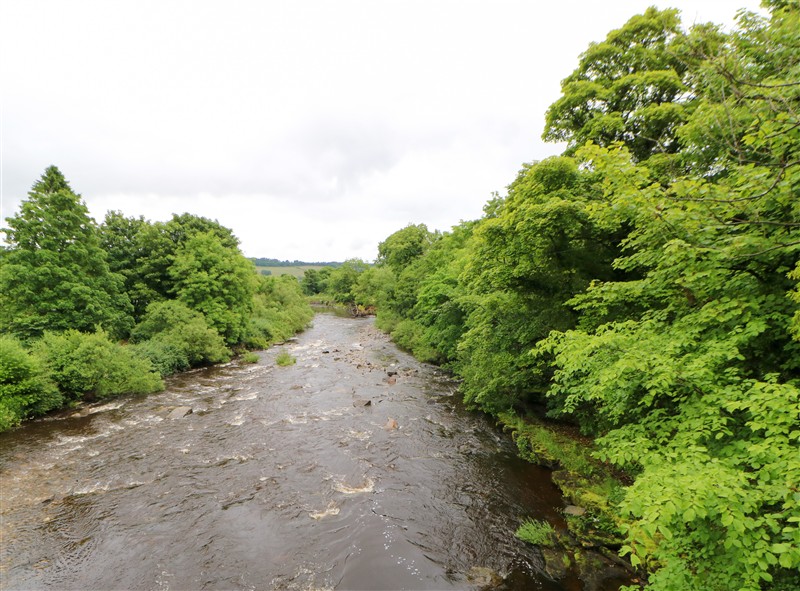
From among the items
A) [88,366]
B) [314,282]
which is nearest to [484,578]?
[88,366]

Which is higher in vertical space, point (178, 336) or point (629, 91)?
point (629, 91)

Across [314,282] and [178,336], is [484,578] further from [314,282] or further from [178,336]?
[314,282]

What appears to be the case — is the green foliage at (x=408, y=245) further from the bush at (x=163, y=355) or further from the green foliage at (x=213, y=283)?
the bush at (x=163, y=355)

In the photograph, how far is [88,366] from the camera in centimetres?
1634

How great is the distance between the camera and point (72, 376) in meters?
15.8

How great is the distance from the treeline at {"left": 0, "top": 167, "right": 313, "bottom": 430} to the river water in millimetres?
1695

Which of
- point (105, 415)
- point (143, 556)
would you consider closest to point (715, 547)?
point (143, 556)

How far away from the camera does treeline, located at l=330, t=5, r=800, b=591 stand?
13.2 feet

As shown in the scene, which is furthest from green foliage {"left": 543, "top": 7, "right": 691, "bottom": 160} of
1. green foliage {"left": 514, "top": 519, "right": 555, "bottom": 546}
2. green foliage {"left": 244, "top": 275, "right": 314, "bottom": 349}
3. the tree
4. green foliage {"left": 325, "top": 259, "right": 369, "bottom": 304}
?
green foliage {"left": 325, "top": 259, "right": 369, "bottom": 304}

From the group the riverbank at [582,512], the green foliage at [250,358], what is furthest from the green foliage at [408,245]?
the riverbank at [582,512]

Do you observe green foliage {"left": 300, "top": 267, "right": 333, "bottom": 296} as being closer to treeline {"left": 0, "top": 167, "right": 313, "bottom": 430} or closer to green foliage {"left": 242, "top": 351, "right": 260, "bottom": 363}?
treeline {"left": 0, "top": 167, "right": 313, "bottom": 430}

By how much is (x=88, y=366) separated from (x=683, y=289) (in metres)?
23.0

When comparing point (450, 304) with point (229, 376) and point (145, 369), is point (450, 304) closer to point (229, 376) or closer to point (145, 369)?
point (229, 376)

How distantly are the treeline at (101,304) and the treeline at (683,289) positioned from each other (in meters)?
19.2
